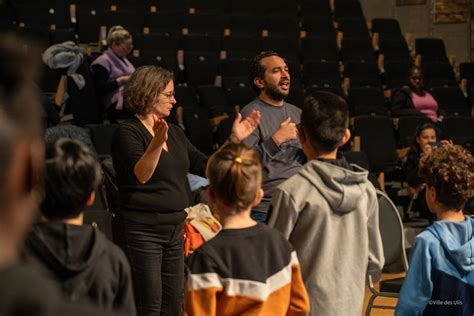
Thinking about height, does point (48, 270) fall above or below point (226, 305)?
above

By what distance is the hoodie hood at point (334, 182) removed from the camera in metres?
2.29

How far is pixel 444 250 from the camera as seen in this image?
99.0 inches

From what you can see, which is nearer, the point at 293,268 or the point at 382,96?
the point at 293,268

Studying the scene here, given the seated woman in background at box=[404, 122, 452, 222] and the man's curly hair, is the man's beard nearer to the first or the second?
the man's curly hair

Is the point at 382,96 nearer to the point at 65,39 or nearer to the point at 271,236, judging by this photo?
the point at 65,39

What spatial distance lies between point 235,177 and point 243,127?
2.36 ft

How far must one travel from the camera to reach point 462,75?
9484 mm

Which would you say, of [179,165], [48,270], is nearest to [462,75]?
[179,165]

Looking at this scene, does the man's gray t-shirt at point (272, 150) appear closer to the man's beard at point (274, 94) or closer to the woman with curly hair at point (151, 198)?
the man's beard at point (274, 94)

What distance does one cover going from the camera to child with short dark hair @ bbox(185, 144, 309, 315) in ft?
6.44

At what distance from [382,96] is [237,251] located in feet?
20.8

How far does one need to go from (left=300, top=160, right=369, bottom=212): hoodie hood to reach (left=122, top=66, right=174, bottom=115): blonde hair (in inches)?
39.1

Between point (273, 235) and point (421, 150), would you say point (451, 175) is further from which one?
point (421, 150)

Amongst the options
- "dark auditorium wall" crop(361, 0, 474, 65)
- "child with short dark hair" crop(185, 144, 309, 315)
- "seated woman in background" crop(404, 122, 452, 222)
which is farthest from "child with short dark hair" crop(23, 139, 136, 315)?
"dark auditorium wall" crop(361, 0, 474, 65)
